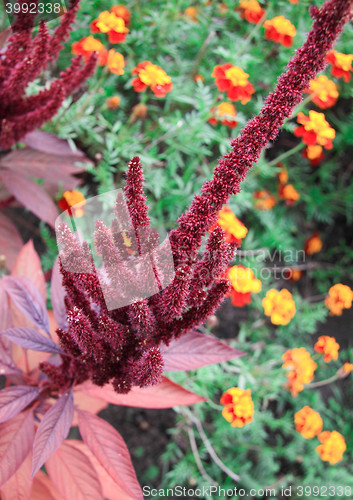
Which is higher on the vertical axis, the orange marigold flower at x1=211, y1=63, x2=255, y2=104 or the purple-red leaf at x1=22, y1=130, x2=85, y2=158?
the orange marigold flower at x1=211, y1=63, x2=255, y2=104

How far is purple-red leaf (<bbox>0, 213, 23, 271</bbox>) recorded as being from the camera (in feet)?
5.27

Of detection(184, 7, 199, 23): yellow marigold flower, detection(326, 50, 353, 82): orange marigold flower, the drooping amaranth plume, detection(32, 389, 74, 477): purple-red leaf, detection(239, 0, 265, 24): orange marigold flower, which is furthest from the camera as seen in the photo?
detection(184, 7, 199, 23): yellow marigold flower

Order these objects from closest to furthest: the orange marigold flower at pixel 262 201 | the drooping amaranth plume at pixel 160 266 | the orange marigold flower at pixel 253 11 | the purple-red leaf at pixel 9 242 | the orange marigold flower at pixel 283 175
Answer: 1. the drooping amaranth plume at pixel 160 266
2. the purple-red leaf at pixel 9 242
3. the orange marigold flower at pixel 253 11
4. the orange marigold flower at pixel 262 201
5. the orange marigold flower at pixel 283 175

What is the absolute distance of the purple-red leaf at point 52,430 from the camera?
923 millimetres

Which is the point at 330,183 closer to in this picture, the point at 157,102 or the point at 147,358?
the point at 157,102

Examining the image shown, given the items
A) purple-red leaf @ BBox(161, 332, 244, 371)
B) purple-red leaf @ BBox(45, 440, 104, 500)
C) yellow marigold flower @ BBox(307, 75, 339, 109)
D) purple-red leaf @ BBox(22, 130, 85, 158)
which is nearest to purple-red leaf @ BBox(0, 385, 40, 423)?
purple-red leaf @ BBox(45, 440, 104, 500)

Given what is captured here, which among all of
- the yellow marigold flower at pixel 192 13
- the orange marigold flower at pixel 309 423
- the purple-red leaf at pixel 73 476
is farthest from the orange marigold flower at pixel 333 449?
the yellow marigold flower at pixel 192 13

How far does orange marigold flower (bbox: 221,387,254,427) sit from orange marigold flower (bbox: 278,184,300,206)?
122 cm

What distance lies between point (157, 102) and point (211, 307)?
1.77 meters

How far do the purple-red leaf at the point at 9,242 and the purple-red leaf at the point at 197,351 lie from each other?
31.2 inches

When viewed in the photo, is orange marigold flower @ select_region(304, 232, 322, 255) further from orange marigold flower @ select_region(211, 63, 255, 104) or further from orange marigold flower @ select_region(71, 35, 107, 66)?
orange marigold flower @ select_region(71, 35, 107, 66)

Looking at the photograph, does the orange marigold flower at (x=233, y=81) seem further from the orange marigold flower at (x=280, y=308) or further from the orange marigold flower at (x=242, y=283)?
the orange marigold flower at (x=280, y=308)

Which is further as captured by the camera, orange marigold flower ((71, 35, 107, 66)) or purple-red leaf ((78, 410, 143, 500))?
orange marigold flower ((71, 35, 107, 66))

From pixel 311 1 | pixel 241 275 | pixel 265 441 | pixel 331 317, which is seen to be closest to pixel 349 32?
pixel 311 1
